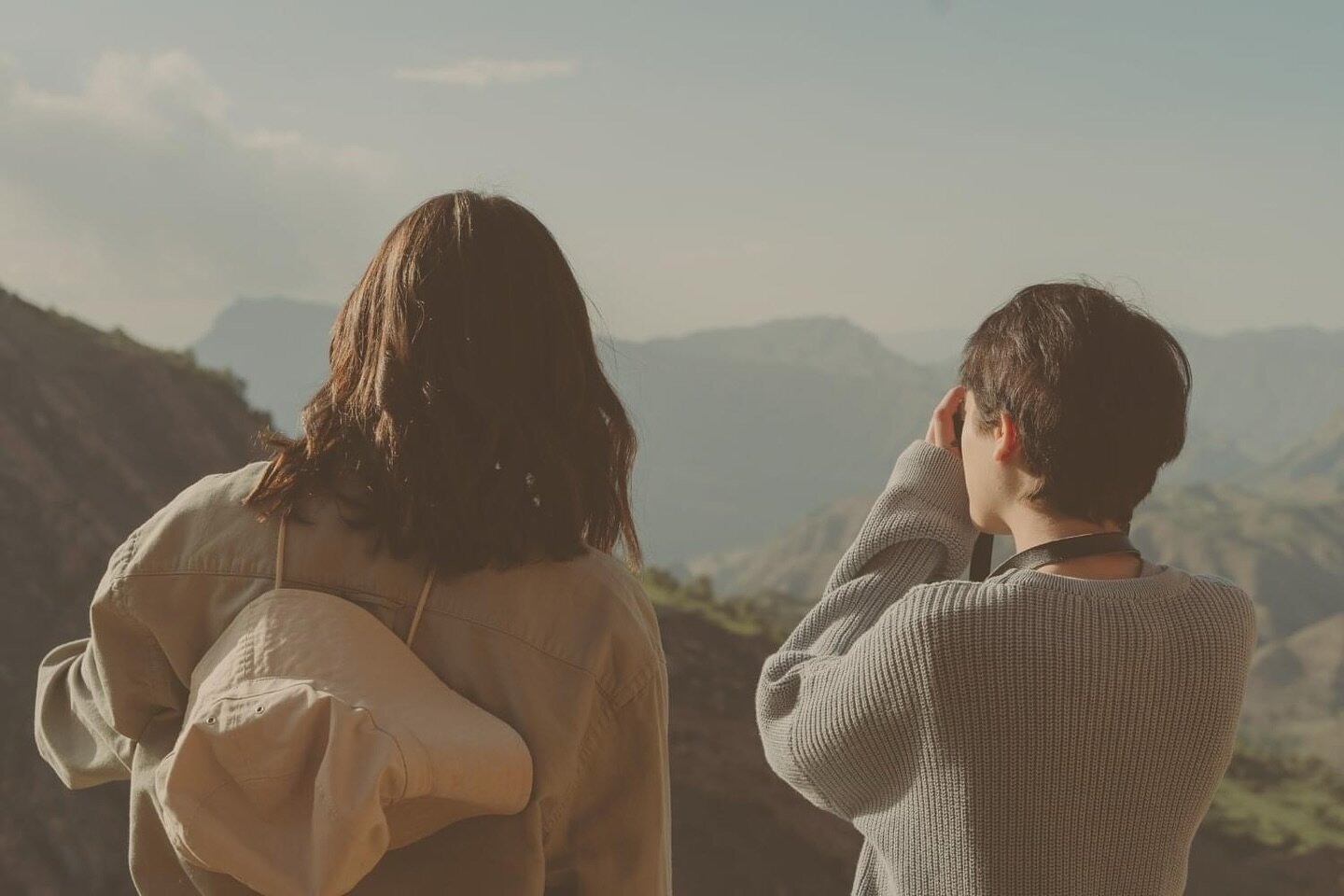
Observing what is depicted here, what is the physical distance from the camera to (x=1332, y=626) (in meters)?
58.7

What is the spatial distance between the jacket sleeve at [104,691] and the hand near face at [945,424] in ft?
3.19

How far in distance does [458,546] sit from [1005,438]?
2.05ft

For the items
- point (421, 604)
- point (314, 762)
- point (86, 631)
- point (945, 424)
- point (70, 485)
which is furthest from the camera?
point (70, 485)

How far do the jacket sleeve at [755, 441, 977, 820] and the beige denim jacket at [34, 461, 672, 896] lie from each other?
18 cm

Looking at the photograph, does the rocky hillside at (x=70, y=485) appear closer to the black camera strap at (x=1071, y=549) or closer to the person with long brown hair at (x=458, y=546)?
the person with long brown hair at (x=458, y=546)

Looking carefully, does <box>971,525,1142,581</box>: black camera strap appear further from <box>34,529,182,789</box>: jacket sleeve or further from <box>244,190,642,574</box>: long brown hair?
<box>34,529,182,789</box>: jacket sleeve

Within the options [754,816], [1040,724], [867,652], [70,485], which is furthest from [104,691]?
[70,485]

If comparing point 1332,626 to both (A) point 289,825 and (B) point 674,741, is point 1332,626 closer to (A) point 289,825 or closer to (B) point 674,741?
(B) point 674,741

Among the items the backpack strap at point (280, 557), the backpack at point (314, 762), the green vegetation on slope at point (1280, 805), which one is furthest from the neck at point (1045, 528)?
the green vegetation on slope at point (1280, 805)

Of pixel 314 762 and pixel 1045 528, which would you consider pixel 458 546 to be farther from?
pixel 1045 528

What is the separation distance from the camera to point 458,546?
1.44 m

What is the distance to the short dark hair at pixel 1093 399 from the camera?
4.93 feet

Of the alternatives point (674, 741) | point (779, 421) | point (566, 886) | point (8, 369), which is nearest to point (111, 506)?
point (8, 369)

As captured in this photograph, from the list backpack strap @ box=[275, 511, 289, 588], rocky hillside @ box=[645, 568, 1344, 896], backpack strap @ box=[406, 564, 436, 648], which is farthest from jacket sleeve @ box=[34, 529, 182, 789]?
rocky hillside @ box=[645, 568, 1344, 896]
